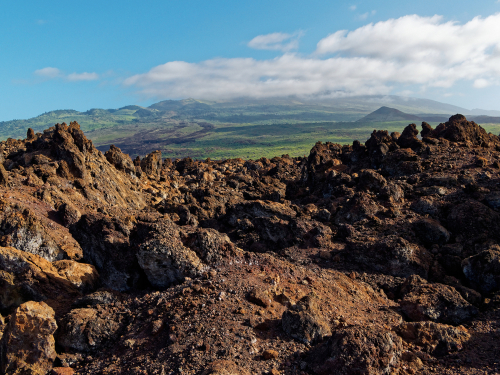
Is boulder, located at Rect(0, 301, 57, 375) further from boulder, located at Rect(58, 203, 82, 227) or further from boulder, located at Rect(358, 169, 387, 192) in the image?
boulder, located at Rect(358, 169, 387, 192)

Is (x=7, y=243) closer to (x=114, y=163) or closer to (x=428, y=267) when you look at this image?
(x=114, y=163)

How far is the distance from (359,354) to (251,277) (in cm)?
599

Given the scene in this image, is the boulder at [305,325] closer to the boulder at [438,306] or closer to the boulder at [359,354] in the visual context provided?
the boulder at [359,354]

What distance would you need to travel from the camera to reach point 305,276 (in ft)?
53.7

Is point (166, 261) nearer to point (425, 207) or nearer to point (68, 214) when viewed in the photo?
point (68, 214)

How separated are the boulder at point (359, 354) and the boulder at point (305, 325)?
1.16 meters

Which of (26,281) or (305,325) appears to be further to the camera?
(26,281)

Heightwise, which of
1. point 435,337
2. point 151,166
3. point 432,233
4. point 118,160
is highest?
point 118,160

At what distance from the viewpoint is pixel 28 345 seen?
440 inches

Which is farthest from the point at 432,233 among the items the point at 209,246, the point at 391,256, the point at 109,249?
the point at 109,249

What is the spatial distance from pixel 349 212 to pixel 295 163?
36851mm

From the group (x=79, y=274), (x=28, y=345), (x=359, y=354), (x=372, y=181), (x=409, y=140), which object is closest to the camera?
(x=359, y=354)

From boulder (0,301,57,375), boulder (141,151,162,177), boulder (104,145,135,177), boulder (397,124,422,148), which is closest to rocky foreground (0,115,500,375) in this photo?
boulder (0,301,57,375)

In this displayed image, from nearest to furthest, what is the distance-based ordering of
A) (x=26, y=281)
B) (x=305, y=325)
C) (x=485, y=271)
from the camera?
(x=305, y=325) < (x=26, y=281) < (x=485, y=271)
